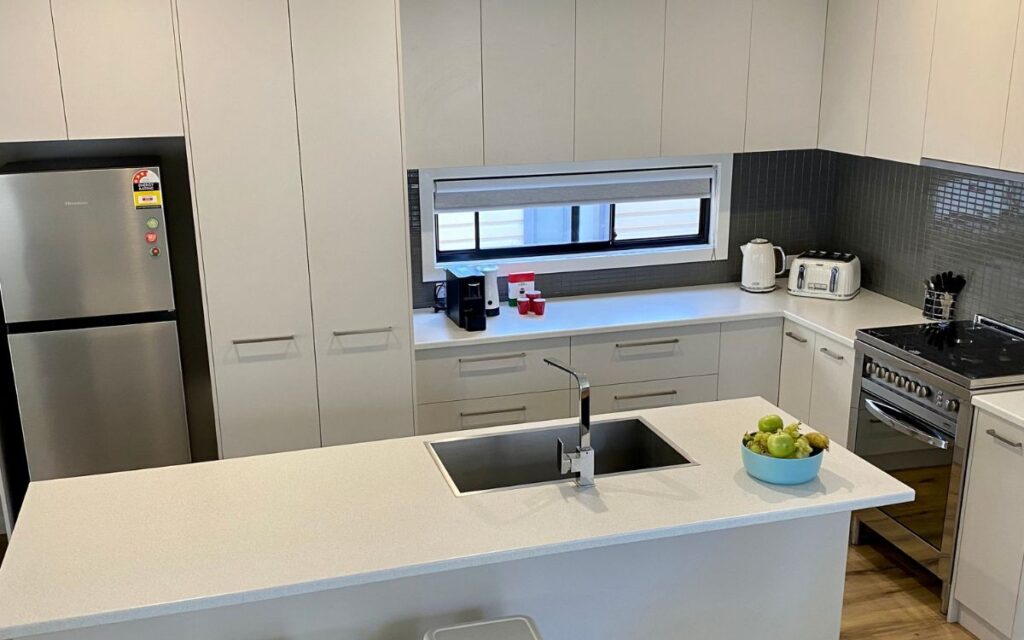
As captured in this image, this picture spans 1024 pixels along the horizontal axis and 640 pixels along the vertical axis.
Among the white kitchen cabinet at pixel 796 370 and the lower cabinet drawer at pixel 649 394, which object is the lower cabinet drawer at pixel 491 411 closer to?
the lower cabinet drawer at pixel 649 394

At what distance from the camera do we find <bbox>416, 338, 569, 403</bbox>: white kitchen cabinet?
404 cm

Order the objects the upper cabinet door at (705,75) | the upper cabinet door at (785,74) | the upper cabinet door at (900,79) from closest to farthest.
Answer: the upper cabinet door at (900,79), the upper cabinet door at (705,75), the upper cabinet door at (785,74)

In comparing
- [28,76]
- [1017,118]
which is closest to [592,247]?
[1017,118]

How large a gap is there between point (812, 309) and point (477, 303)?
156cm

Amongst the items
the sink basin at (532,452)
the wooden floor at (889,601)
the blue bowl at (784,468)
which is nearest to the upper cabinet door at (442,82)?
the sink basin at (532,452)

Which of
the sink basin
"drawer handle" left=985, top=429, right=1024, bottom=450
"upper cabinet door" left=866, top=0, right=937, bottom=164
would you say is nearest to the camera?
the sink basin

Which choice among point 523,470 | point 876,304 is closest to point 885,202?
point 876,304

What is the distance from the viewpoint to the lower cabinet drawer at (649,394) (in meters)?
4.32

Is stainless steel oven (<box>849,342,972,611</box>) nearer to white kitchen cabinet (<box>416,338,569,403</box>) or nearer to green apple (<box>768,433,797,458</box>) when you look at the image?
green apple (<box>768,433,797,458</box>)

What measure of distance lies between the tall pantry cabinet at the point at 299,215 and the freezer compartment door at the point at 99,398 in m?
0.28

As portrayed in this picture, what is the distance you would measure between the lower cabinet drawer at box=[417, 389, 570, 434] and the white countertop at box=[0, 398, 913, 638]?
4.09ft

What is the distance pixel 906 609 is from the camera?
140 inches

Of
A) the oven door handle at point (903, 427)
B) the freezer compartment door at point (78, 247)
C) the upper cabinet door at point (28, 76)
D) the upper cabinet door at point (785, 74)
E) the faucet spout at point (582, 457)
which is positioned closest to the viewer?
the faucet spout at point (582, 457)

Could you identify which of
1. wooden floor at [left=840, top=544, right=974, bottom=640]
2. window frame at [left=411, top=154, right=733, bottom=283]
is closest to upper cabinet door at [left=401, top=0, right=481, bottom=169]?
window frame at [left=411, top=154, right=733, bottom=283]
